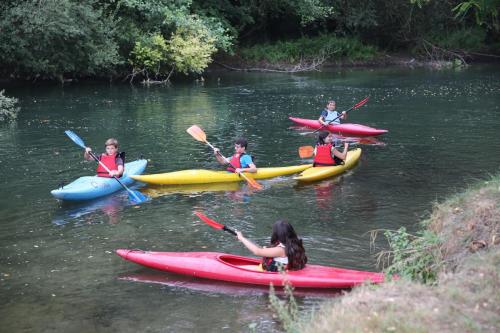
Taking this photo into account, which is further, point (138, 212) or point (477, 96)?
point (477, 96)

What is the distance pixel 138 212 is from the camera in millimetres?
9836

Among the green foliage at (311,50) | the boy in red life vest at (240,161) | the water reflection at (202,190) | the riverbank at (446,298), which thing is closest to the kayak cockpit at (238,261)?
the riverbank at (446,298)

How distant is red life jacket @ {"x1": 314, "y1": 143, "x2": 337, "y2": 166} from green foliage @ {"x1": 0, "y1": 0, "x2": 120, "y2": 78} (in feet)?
41.0

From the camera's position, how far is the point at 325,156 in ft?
38.9

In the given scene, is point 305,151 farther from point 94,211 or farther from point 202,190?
point 94,211

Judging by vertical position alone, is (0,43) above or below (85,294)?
above

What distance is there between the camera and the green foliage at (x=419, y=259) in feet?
19.7

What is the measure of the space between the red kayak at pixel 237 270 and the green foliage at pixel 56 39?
15.5 metres

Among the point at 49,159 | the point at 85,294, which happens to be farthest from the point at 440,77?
the point at 85,294

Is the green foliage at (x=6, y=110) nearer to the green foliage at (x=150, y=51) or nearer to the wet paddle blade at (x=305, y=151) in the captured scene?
the green foliage at (x=150, y=51)

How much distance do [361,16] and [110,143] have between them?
960 inches

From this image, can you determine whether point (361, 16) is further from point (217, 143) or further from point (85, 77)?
point (217, 143)

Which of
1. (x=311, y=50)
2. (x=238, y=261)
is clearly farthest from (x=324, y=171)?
(x=311, y=50)

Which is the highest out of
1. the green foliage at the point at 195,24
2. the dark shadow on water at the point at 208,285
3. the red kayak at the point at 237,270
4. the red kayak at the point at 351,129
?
the green foliage at the point at 195,24
